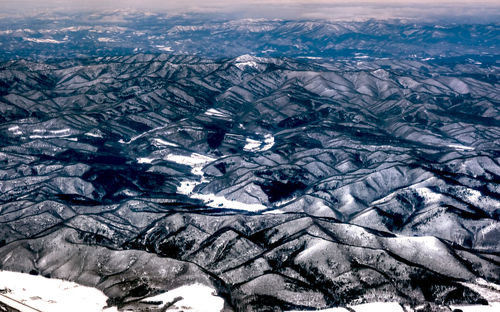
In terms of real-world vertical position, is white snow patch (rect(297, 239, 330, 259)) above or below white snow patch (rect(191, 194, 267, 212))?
above

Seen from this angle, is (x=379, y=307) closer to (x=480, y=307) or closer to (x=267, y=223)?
(x=480, y=307)

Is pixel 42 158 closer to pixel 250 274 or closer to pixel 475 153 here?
pixel 250 274

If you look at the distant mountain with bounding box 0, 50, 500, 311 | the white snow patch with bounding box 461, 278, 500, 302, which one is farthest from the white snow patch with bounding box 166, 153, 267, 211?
the white snow patch with bounding box 461, 278, 500, 302

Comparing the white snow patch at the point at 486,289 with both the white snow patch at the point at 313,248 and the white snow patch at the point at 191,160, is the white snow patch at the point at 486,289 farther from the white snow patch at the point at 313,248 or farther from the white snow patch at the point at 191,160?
the white snow patch at the point at 191,160

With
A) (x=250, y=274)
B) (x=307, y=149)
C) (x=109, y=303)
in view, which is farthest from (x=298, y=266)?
(x=307, y=149)

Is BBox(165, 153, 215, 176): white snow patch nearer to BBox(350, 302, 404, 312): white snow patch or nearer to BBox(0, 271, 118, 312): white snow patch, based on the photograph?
BBox(0, 271, 118, 312): white snow patch

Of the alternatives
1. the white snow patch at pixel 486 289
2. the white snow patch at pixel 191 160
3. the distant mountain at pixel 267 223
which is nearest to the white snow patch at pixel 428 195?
the distant mountain at pixel 267 223

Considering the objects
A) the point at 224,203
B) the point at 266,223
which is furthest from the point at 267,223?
the point at 224,203

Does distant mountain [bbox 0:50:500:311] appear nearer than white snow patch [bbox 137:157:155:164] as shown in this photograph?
Yes
